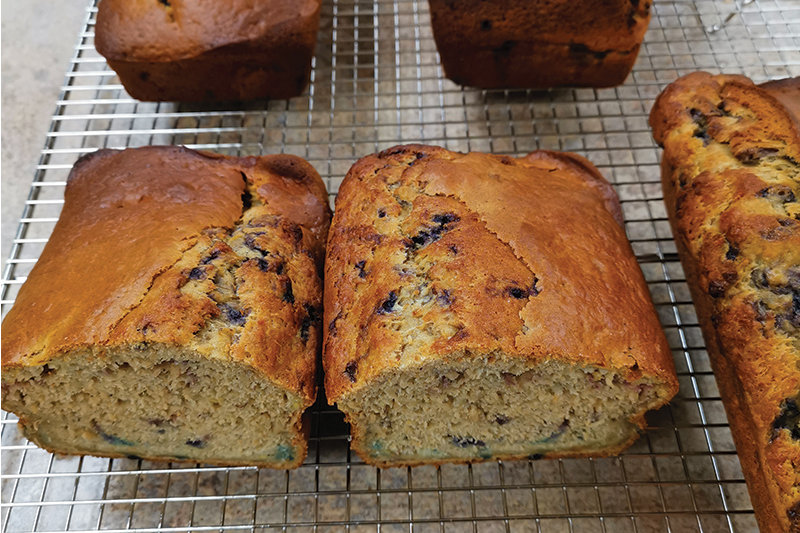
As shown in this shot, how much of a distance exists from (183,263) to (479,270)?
898 millimetres

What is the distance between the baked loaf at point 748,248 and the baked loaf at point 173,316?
126 centimetres

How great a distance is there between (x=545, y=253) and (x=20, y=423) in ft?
5.81

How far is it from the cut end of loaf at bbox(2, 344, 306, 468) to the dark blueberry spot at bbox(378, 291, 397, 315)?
360 mm

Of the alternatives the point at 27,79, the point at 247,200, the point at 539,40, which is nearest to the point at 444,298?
the point at 247,200

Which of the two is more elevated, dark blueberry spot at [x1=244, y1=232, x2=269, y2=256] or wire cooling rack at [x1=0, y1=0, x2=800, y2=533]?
dark blueberry spot at [x1=244, y1=232, x2=269, y2=256]

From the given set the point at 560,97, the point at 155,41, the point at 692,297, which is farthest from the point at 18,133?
the point at 692,297

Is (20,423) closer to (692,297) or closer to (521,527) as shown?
(521,527)

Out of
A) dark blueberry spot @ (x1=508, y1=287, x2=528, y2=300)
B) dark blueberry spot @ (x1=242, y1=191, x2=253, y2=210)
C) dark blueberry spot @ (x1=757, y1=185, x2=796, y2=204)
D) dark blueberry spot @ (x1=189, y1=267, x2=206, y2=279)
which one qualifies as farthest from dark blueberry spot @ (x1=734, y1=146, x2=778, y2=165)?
dark blueberry spot @ (x1=189, y1=267, x2=206, y2=279)

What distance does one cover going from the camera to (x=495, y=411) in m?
2.05

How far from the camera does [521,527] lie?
86.9 inches

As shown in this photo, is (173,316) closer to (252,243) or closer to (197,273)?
(197,273)

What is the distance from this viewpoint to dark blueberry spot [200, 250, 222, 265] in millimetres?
2031

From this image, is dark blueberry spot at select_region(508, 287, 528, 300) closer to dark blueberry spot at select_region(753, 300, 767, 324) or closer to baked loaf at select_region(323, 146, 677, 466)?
baked loaf at select_region(323, 146, 677, 466)

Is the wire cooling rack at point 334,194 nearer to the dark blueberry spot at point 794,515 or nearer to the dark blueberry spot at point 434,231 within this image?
the dark blueberry spot at point 794,515
